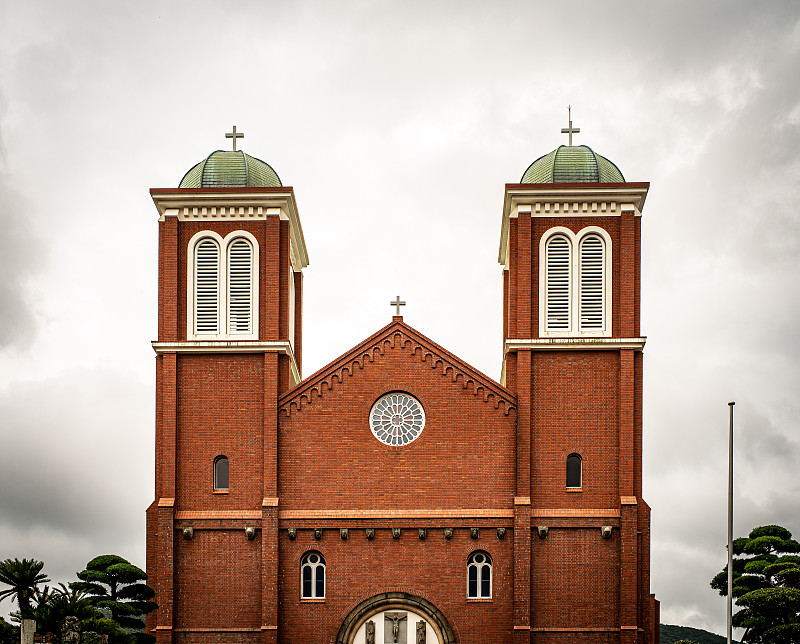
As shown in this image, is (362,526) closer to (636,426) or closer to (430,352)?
(430,352)

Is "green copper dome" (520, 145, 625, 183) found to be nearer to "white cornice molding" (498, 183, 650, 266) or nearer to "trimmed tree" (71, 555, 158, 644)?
"white cornice molding" (498, 183, 650, 266)

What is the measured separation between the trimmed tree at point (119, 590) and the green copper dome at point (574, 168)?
18206mm

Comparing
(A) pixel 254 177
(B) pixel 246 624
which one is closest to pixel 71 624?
(B) pixel 246 624

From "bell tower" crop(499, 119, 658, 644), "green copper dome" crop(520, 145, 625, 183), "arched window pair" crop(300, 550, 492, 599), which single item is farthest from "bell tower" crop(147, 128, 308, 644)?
"green copper dome" crop(520, 145, 625, 183)

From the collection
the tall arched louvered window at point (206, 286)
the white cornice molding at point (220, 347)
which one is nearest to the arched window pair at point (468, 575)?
the white cornice molding at point (220, 347)

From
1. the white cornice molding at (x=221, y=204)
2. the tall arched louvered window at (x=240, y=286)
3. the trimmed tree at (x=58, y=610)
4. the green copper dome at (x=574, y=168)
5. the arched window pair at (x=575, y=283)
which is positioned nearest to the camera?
the trimmed tree at (x=58, y=610)

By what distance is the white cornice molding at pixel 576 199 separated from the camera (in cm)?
4344

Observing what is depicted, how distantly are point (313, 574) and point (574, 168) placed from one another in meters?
15.8

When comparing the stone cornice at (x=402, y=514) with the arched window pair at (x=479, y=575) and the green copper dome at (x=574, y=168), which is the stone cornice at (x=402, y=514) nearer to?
the arched window pair at (x=479, y=575)

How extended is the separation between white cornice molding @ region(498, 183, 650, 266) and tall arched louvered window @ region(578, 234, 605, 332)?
980 millimetres

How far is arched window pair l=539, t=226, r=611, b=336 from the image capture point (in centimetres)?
4322

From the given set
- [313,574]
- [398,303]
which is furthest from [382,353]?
[313,574]

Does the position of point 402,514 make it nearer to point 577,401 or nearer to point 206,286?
point 577,401

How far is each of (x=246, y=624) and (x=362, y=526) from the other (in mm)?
4660
